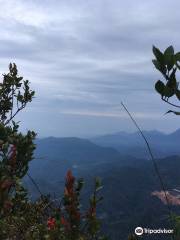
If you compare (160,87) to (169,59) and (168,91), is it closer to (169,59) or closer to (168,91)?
(168,91)

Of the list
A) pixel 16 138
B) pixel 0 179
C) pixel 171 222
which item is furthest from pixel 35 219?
pixel 0 179

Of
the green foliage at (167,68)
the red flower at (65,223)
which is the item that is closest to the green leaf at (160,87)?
the green foliage at (167,68)

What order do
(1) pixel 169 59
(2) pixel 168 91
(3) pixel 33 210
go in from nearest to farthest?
1. (1) pixel 169 59
2. (2) pixel 168 91
3. (3) pixel 33 210

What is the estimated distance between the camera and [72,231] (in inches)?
128

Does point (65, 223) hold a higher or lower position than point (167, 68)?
lower

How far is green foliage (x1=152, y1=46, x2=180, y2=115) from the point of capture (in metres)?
3.10

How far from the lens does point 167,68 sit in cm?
313

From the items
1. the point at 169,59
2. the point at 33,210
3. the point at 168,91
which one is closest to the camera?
the point at 169,59

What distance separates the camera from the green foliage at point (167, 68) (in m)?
3.10

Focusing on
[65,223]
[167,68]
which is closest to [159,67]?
[167,68]

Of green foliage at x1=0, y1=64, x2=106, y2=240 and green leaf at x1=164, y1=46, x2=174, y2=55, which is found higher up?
green leaf at x1=164, y1=46, x2=174, y2=55

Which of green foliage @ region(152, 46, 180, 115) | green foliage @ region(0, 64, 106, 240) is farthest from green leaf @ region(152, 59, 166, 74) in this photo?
green foliage @ region(0, 64, 106, 240)

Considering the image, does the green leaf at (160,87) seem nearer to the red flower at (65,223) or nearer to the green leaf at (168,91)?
the green leaf at (168,91)

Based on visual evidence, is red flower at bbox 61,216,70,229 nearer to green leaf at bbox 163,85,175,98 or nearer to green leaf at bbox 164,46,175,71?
green leaf at bbox 163,85,175,98
